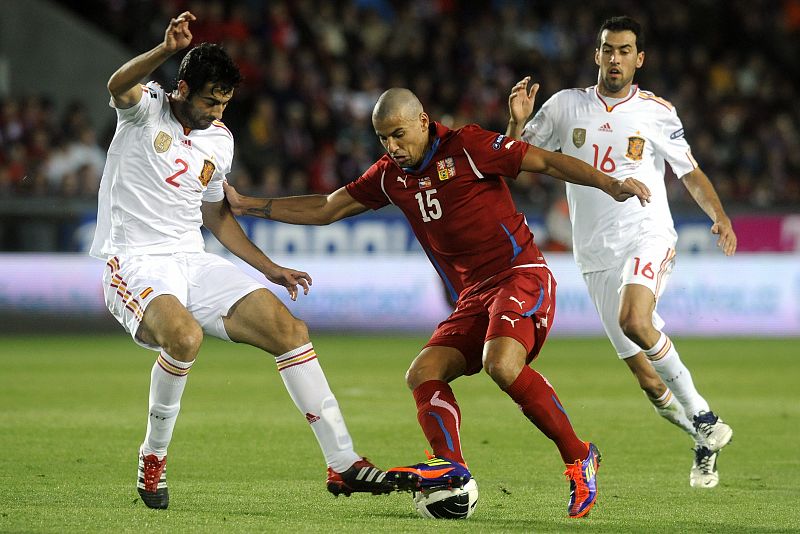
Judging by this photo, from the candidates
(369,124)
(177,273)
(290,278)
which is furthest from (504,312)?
(369,124)

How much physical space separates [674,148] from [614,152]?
37 cm

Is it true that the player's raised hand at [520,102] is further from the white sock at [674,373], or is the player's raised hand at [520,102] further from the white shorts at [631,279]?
the white sock at [674,373]

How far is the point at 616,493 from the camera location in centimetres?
677

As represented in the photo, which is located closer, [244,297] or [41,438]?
[244,297]

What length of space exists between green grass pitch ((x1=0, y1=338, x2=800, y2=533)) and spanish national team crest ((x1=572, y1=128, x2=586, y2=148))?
1.94 metres

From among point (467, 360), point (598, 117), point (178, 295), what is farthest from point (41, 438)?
point (598, 117)

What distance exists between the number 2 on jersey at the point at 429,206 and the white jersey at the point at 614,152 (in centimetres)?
170

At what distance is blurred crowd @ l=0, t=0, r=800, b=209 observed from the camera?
17.4 metres

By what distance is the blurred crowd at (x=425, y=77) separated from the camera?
57.1ft

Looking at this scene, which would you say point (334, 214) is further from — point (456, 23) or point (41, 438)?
point (456, 23)

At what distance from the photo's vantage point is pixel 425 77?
19.6m

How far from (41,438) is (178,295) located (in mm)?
2795

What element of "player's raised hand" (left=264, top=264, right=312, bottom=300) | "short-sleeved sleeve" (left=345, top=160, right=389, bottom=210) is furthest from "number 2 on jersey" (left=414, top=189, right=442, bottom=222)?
"player's raised hand" (left=264, top=264, right=312, bottom=300)

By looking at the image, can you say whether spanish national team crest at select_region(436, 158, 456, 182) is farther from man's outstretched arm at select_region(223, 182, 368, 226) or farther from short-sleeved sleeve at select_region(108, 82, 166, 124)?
short-sleeved sleeve at select_region(108, 82, 166, 124)
